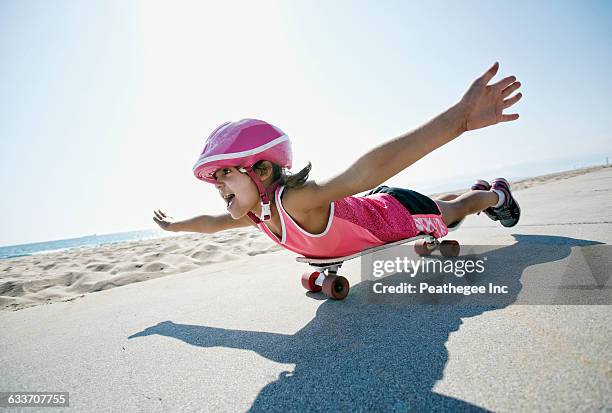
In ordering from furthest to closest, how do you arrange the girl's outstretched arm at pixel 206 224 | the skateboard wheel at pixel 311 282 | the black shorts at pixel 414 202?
the girl's outstretched arm at pixel 206 224 → the black shorts at pixel 414 202 → the skateboard wheel at pixel 311 282

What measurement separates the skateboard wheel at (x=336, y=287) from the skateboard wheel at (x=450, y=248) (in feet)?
3.57

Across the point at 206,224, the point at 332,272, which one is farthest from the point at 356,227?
the point at 206,224

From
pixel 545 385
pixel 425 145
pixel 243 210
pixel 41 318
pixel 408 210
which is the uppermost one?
pixel 425 145

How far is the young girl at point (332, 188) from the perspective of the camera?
4.17 feet

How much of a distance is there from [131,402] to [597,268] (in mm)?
2286

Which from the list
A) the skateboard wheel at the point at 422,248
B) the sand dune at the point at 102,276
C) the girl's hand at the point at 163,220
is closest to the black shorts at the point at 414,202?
the skateboard wheel at the point at 422,248

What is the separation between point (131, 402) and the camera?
1.09 meters

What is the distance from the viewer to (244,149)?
5.01 ft

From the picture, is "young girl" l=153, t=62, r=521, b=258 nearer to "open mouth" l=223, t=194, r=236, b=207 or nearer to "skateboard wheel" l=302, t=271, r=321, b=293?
"open mouth" l=223, t=194, r=236, b=207

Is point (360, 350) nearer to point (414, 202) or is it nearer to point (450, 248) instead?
point (414, 202)

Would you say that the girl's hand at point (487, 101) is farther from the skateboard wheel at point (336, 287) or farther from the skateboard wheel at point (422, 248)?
the skateboard wheel at point (422, 248)

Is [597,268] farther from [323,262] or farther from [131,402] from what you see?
[131,402]

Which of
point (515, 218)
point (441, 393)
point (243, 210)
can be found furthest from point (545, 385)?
point (515, 218)

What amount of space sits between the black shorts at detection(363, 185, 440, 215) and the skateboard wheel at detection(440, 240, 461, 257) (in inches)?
10.4
